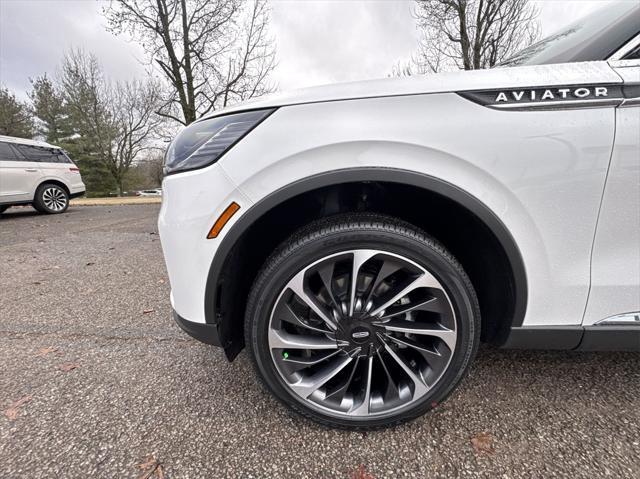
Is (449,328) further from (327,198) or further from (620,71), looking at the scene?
(620,71)

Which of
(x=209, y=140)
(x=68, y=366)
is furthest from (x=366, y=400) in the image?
(x=68, y=366)

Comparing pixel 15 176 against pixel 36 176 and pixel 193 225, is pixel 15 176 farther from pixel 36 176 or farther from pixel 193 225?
pixel 193 225

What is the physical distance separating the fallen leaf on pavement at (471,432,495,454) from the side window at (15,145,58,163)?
987 centimetres

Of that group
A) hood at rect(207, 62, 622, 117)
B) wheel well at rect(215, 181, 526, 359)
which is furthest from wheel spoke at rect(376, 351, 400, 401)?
hood at rect(207, 62, 622, 117)

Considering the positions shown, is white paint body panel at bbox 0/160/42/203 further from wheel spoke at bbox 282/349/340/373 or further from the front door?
wheel spoke at bbox 282/349/340/373

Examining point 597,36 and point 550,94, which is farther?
point 597,36

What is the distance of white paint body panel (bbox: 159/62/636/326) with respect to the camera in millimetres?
1013

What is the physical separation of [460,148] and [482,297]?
718 millimetres

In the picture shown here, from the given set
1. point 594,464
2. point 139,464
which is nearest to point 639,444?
point 594,464

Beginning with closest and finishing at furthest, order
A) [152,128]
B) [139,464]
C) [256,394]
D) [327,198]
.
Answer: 1. [139,464]
2. [327,198]
3. [256,394]
4. [152,128]

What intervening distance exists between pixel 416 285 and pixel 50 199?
32.3 ft

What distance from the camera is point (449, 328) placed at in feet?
3.84

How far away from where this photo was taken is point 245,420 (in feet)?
4.32

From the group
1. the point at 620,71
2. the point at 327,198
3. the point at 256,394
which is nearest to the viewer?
the point at 620,71
